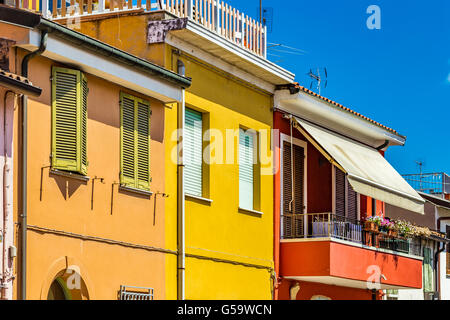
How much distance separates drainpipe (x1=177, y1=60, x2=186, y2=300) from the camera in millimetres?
18500

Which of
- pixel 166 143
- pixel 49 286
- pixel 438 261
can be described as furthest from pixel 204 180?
pixel 438 261

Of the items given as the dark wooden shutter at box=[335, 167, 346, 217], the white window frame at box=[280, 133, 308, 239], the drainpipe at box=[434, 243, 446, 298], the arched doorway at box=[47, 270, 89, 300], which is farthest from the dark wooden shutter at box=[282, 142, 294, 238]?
the drainpipe at box=[434, 243, 446, 298]

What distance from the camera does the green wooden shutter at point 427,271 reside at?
31781 mm

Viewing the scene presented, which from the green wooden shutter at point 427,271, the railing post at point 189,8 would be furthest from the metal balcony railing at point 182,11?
the green wooden shutter at point 427,271

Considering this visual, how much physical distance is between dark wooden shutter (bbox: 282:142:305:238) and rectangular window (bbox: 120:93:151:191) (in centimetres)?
513

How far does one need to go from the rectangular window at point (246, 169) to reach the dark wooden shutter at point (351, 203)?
14.3ft

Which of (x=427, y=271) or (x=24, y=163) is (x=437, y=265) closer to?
(x=427, y=271)

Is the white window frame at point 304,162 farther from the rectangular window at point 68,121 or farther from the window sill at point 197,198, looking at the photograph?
the rectangular window at point 68,121

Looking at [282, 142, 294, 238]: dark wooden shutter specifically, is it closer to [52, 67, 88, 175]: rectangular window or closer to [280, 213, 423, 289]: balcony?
[280, 213, 423, 289]: balcony

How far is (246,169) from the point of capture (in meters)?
21.3

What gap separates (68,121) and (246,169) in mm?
6100

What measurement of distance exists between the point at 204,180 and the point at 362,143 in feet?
22.9
